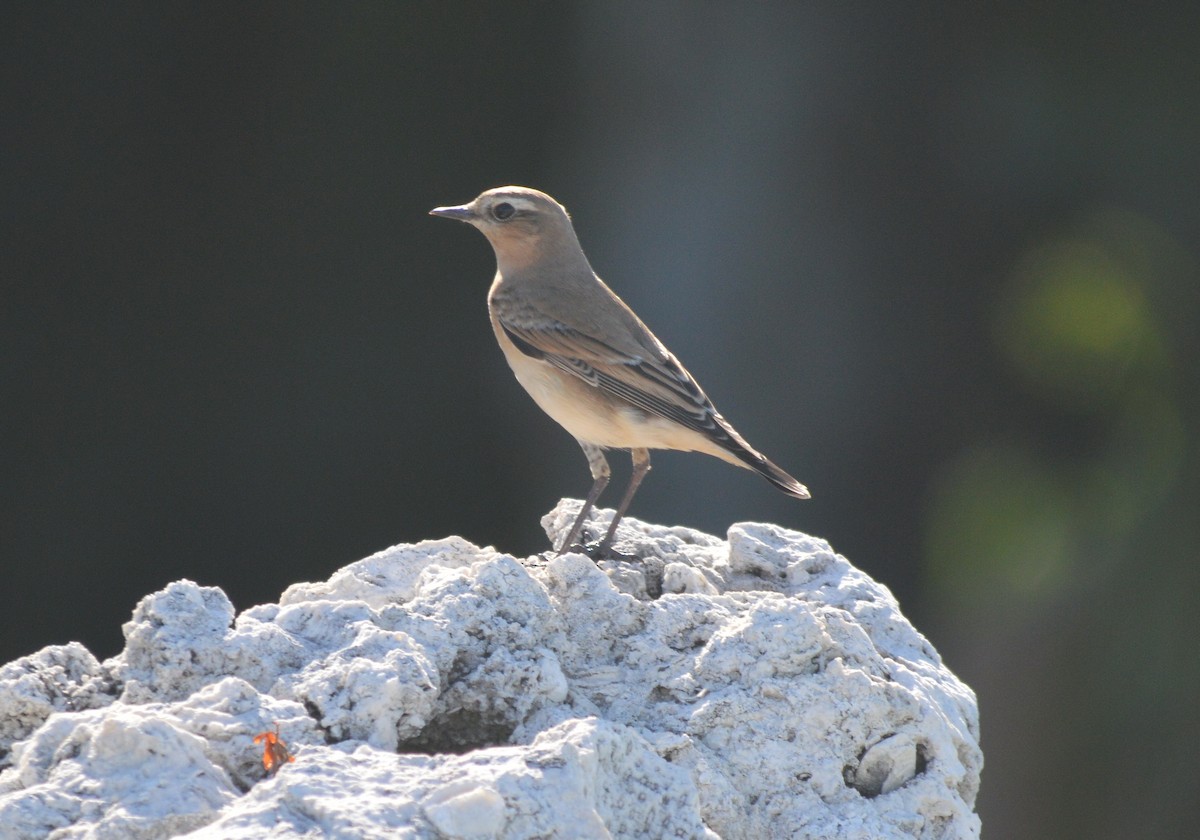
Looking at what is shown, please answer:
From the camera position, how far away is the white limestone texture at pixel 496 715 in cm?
291

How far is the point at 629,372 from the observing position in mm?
6527

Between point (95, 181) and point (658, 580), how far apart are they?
9.37 metres

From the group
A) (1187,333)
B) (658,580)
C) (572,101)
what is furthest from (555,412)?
(572,101)

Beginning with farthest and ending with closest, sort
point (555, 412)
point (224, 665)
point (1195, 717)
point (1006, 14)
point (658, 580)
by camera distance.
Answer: point (1006, 14)
point (1195, 717)
point (555, 412)
point (658, 580)
point (224, 665)

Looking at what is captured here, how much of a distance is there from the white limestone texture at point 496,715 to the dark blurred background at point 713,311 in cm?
760

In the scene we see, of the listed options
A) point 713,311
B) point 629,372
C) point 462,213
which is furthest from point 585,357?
point 713,311

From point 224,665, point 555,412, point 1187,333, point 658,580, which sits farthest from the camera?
point 1187,333

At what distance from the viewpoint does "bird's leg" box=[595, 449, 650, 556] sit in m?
5.24

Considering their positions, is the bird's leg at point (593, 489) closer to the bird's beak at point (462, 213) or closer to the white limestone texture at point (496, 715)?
the white limestone texture at point (496, 715)

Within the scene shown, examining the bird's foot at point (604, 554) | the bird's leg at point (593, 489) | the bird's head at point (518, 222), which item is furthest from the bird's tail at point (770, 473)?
the bird's head at point (518, 222)

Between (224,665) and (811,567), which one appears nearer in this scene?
(224,665)

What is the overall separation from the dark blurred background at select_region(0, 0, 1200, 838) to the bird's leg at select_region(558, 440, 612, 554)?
234 inches

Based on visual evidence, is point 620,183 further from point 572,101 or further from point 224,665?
point 224,665

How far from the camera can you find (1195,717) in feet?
34.8
